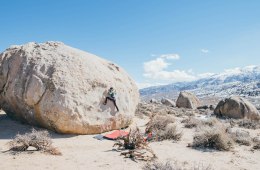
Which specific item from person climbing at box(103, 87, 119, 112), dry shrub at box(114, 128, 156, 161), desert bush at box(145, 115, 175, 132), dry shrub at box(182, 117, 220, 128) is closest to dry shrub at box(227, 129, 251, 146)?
dry shrub at box(182, 117, 220, 128)

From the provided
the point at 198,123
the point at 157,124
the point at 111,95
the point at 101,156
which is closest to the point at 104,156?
the point at 101,156

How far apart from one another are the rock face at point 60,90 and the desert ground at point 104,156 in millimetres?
648

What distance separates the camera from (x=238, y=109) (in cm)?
2078

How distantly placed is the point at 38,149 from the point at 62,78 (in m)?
3.83

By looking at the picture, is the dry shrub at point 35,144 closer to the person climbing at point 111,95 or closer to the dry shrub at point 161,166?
the dry shrub at point 161,166

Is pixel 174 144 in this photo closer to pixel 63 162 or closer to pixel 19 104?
pixel 63 162

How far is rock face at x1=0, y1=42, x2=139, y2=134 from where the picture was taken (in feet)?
35.7

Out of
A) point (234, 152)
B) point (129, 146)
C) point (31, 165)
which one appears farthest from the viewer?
point (234, 152)

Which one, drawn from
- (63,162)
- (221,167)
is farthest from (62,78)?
(221,167)

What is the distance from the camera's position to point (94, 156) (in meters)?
8.07

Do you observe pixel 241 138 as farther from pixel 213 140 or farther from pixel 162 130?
pixel 162 130

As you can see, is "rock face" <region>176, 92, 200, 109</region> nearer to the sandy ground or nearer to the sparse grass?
the sparse grass

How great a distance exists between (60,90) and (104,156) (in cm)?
401

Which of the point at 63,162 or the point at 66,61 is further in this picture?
the point at 66,61
